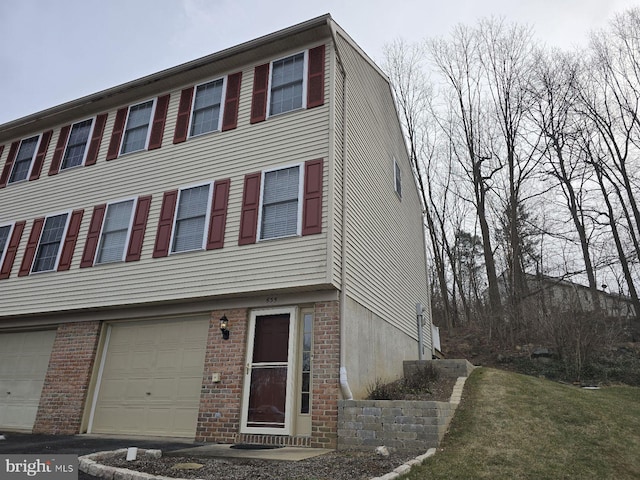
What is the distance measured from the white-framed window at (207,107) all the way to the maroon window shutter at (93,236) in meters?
2.96

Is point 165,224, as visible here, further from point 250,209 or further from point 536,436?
point 536,436

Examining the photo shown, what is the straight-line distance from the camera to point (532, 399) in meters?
7.51

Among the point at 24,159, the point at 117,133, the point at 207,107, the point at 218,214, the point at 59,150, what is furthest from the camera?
the point at 24,159

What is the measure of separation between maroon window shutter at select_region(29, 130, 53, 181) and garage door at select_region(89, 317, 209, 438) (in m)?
5.99

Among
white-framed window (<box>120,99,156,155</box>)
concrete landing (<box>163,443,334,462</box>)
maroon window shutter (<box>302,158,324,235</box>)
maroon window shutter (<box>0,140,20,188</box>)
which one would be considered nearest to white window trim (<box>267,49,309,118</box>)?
maroon window shutter (<box>302,158,324,235</box>)

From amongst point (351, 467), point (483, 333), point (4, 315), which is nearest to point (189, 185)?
point (4, 315)

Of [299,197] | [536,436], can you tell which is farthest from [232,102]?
[536,436]

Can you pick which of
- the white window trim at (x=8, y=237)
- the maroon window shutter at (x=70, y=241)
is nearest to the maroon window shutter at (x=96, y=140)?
the maroon window shutter at (x=70, y=241)

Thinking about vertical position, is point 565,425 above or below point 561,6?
below

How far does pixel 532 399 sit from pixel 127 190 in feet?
32.1

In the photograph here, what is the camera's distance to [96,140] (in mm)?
11172

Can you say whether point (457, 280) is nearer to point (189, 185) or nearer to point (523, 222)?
point (523, 222)

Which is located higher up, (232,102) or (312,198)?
(232,102)

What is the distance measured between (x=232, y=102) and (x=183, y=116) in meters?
1.42
